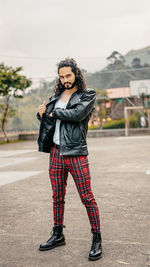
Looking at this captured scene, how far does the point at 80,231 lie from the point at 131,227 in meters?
0.55

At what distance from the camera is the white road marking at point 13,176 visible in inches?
287

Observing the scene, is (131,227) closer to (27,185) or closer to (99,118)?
(27,185)

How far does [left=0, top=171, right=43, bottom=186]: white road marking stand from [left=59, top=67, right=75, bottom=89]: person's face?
4285 mm

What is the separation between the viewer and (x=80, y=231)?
3.75m

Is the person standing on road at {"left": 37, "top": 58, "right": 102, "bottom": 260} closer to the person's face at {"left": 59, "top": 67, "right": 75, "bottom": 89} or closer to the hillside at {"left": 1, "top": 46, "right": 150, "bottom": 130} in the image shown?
the person's face at {"left": 59, "top": 67, "right": 75, "bottom": 89}

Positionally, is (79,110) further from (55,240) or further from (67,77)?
(55,240)

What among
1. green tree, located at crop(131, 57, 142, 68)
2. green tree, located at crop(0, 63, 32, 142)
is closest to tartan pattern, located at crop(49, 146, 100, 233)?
green tree, located at crop(0, 63, 32, 142)

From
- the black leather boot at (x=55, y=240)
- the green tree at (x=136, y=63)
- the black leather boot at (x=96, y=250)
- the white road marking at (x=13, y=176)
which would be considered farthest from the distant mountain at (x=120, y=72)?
the black leather boot at (x=96, y=250)

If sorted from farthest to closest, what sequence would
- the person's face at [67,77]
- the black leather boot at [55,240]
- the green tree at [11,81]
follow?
the green tree at [11,81], the black leather boot at [55,240], the person's face at [67,77]

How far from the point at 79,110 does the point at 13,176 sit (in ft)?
17.2

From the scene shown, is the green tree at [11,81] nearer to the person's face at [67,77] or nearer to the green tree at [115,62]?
the green tree at [115,62]

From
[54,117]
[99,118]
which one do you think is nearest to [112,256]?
[54,117]

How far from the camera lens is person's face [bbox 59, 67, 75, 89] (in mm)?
3096

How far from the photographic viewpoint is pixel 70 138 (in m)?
3.01
